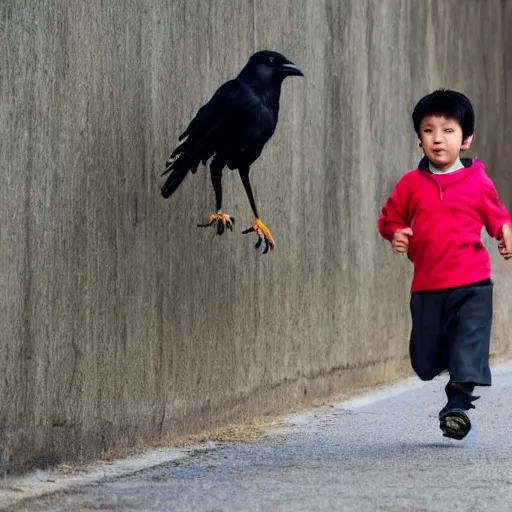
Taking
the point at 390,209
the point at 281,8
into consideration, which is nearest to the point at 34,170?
the point at 390,209

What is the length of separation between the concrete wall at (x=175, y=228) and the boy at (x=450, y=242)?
92cm

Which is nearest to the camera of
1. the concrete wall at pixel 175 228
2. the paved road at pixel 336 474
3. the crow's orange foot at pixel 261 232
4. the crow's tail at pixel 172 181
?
the paved road at pixel 336 474

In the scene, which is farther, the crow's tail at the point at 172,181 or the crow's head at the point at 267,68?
the crow's head at the point at 267,68

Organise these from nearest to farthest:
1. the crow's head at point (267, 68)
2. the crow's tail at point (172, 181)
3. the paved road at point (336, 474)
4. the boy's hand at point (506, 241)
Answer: the paved road at point (336, 474) → the boy's hand at point (506, 241) → the crow's tail at point (172, 181) → the crow's head at point (267, 68)

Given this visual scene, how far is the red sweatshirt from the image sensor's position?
5578 mm

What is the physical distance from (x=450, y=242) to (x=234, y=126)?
105 cm

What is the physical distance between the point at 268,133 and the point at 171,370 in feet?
3.66

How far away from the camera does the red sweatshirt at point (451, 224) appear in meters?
5.58

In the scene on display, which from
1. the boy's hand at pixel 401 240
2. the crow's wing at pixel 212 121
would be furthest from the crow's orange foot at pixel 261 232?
the boy's hand at pixel 401 240

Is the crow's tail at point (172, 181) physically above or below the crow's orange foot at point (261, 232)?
above

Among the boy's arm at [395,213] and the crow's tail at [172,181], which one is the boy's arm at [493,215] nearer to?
the boy's arm at [395,213]

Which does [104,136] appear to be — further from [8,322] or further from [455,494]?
[455,494]

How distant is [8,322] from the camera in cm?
463

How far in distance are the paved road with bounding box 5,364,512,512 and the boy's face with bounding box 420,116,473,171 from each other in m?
1.16
